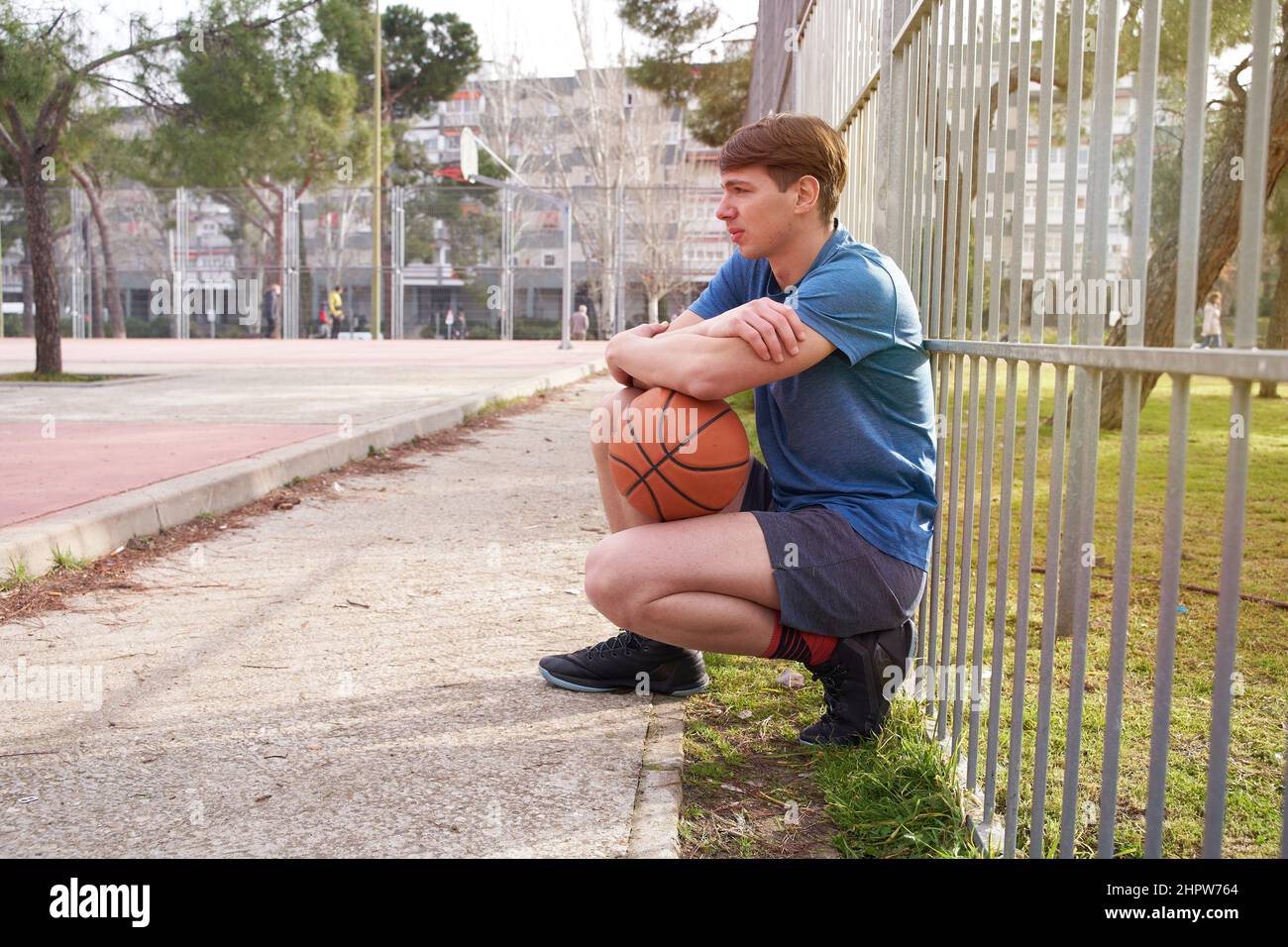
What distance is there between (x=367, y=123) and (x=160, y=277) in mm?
8307

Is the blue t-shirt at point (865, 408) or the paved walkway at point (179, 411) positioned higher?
the blue t-shirt at point (865, 408)

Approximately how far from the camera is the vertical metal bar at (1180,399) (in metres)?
1.73

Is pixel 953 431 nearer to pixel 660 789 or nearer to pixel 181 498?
pixel 660 789

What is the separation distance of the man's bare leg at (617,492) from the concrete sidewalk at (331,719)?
549 mm

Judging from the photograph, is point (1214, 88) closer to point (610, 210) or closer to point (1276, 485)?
point (1276, 485)

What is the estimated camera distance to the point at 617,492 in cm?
340

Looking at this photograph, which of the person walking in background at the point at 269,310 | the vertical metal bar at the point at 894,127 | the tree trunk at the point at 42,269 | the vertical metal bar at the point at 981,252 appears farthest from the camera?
the person walking in background at the point at 269,310

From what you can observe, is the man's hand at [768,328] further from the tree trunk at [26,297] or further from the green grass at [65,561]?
the tree trunk at [26,297]

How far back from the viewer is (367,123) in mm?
40094

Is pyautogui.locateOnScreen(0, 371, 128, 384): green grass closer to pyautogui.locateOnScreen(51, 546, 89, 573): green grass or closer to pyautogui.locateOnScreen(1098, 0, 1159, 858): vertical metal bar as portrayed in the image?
pyautogui.locateOnScreen(51, 546, 89, 573): green grass

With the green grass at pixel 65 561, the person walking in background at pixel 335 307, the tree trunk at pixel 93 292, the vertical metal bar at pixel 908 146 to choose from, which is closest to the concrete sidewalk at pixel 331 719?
the green grass at pixel 65 561

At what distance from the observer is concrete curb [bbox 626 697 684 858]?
2562 mm

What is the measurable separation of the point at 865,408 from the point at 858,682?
27.3 inches
